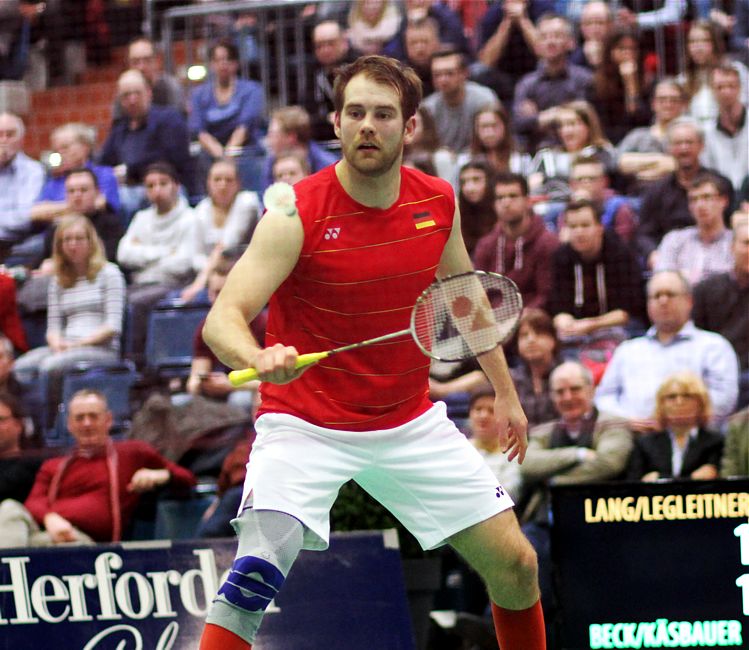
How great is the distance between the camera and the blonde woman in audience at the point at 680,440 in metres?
6.02

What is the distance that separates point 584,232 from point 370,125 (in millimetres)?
3735

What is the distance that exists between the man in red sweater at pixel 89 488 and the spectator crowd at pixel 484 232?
0.04 ft

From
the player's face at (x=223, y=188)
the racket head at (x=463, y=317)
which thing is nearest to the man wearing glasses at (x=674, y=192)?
the player's face at (x=223, y=188)

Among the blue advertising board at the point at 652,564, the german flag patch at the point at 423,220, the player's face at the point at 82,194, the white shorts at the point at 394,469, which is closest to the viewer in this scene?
the white shorts at the point at 394,469

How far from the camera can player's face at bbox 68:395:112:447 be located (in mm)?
6516

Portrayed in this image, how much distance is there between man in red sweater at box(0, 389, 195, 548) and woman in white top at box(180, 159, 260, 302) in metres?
1.38

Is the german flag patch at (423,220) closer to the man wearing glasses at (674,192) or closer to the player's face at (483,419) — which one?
the player's face at (483,419)

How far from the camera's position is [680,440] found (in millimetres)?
6094

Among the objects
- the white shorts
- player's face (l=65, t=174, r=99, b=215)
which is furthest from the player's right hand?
player's face (l=65, t=174, r=99, b=215)

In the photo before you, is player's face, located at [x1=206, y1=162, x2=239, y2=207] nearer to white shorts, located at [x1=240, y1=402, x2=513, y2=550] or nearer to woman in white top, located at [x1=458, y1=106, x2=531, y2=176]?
woman in white top, located at [x1=458, y1=106, x2=531, y2=176]

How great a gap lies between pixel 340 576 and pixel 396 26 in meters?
4.67

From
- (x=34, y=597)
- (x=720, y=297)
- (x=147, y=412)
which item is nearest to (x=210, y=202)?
(x=147, y=412)

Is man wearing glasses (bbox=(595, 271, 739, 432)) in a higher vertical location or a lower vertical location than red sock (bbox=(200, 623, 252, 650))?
higher

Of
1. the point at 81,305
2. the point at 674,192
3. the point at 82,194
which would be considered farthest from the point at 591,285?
the point at 82,194
